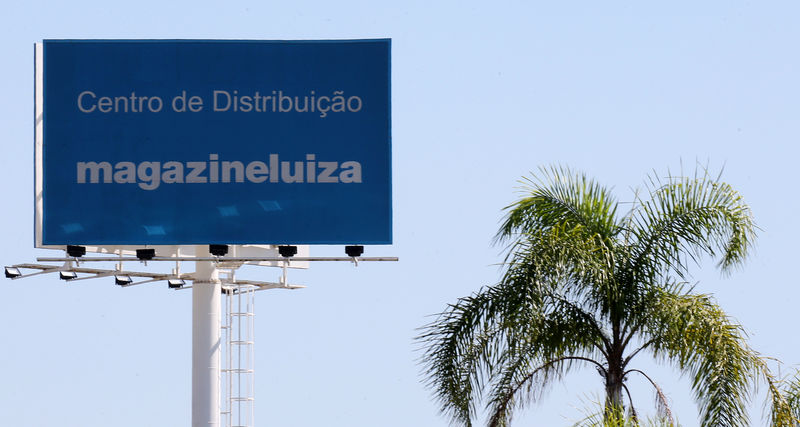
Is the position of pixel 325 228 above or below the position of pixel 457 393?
above

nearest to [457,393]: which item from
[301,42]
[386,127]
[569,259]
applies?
[569,259]

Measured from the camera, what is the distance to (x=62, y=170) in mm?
23516

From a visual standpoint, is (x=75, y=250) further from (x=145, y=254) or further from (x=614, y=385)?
(x=614, y=385)

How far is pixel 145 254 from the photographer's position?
23562 mm

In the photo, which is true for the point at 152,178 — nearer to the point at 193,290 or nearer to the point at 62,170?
the point at 62,170

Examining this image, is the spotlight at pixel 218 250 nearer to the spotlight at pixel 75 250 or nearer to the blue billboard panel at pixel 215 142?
→ the blue billboard panel at pixel 215 142

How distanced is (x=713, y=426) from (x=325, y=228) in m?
6.11

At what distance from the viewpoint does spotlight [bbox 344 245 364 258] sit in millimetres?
23109

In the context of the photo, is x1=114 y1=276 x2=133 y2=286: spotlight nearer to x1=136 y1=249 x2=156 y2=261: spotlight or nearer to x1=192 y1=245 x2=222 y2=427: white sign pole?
x1=192 y1=245 x2=222 y2=427: white sign pole

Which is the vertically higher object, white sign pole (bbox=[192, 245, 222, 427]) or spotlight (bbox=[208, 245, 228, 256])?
spotlight (bbox=[208, 245, 228, 256])

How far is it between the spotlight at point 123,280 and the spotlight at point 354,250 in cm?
435

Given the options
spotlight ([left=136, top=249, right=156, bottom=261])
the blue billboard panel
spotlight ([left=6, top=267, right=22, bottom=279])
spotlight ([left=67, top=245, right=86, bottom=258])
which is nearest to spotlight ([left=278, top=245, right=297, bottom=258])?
the blue billboard panel

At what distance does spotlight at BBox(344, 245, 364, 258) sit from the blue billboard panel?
10cm

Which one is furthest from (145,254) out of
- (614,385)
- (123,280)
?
(614,385)
